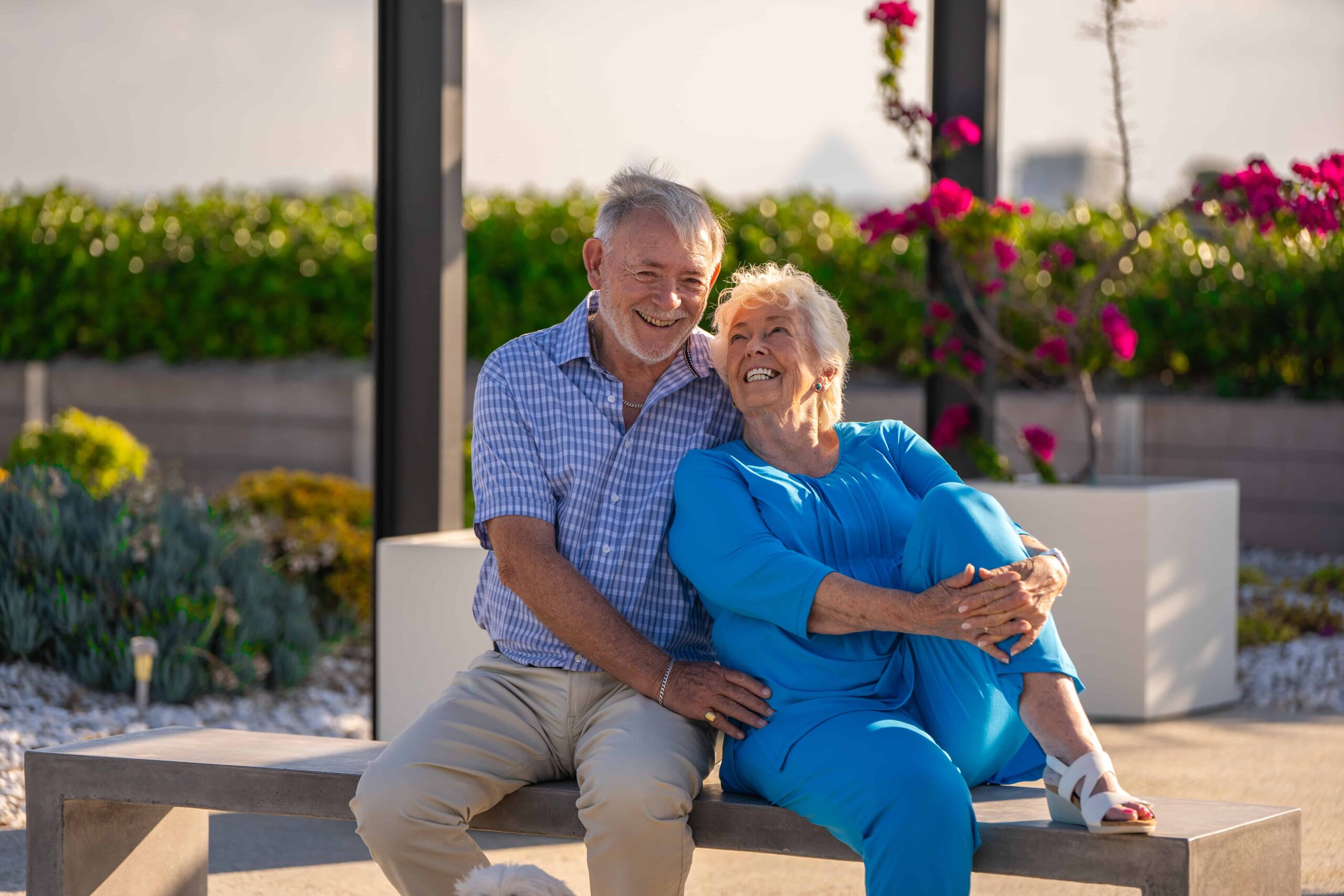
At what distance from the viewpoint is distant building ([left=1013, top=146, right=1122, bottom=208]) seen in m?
15.3

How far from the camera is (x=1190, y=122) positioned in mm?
12633

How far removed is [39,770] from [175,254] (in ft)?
29.9

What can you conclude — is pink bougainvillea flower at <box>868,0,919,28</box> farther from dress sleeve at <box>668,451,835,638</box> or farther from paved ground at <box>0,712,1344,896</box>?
dress sleeve at <box>668,451,835,638</box>

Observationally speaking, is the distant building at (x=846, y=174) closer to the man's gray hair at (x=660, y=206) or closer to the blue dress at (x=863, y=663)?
the man's gray hair at (x=660, y=206)

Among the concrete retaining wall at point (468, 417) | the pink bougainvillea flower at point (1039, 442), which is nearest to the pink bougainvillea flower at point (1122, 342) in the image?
the pink bougainvillea flower at point (1039, 442)

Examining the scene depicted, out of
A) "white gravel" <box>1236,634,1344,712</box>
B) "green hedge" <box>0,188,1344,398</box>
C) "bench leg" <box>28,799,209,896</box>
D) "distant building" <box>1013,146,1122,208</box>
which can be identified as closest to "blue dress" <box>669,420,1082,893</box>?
"bench leg" <box>28,799,209,896</box>

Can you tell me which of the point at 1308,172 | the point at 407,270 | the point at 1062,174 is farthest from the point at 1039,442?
the point at 1062,174

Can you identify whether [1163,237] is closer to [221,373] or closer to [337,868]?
[221,373]

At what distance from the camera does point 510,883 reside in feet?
6.61

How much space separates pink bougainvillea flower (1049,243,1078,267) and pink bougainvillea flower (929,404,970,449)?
0.67m

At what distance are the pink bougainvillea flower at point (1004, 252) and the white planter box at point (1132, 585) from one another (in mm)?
781

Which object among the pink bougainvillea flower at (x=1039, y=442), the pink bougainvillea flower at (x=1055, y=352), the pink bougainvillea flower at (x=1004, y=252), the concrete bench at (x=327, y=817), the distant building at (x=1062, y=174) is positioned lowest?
the concrete bench at (x=327, y=817)

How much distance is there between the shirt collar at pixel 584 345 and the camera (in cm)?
273

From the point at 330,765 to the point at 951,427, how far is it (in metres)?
3.13
